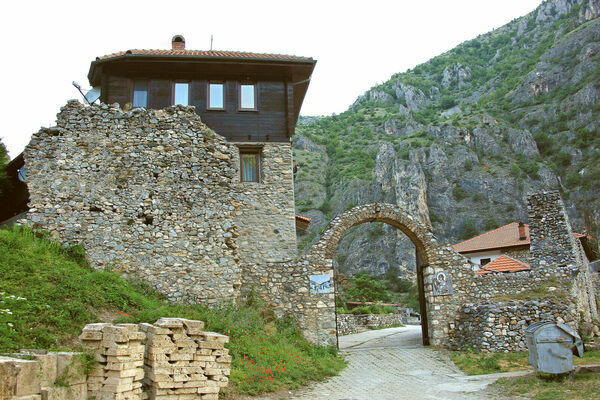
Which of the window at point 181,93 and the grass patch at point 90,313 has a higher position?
the window at point 181,93

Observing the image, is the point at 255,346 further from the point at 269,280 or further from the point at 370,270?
the point at 370,270

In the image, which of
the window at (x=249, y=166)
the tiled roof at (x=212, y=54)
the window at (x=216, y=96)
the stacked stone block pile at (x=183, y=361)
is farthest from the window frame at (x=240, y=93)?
the stacked stone block pile at (x=183, y=361)

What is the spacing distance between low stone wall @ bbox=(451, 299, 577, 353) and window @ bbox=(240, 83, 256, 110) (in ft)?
37.9

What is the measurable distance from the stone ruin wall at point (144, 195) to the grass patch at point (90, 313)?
65cm

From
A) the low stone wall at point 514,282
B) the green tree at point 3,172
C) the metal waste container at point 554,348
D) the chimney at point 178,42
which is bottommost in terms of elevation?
the metal waste container at point 554,348

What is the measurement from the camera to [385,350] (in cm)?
1519

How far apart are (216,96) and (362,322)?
642 inches

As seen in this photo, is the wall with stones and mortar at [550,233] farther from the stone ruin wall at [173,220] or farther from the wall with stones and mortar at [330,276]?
the wall with stones and mortar at [330,276]

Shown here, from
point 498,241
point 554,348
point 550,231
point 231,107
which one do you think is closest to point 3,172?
point 231,107

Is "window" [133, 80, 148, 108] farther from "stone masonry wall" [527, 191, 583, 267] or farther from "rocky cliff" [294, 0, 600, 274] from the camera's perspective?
"rocky cliff" [294, 0, 600, 274]

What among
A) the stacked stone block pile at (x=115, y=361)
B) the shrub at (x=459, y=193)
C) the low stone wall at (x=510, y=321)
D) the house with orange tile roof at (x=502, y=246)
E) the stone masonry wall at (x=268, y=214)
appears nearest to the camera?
the stacked stone block pile at (x=115, y=361)

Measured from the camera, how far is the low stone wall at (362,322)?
957 inches

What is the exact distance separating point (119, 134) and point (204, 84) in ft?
17.3

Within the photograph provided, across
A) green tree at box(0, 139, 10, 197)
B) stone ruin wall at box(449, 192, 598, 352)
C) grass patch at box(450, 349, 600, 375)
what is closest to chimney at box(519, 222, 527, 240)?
stone ruin wall at box(449, 192, 598, 352)
